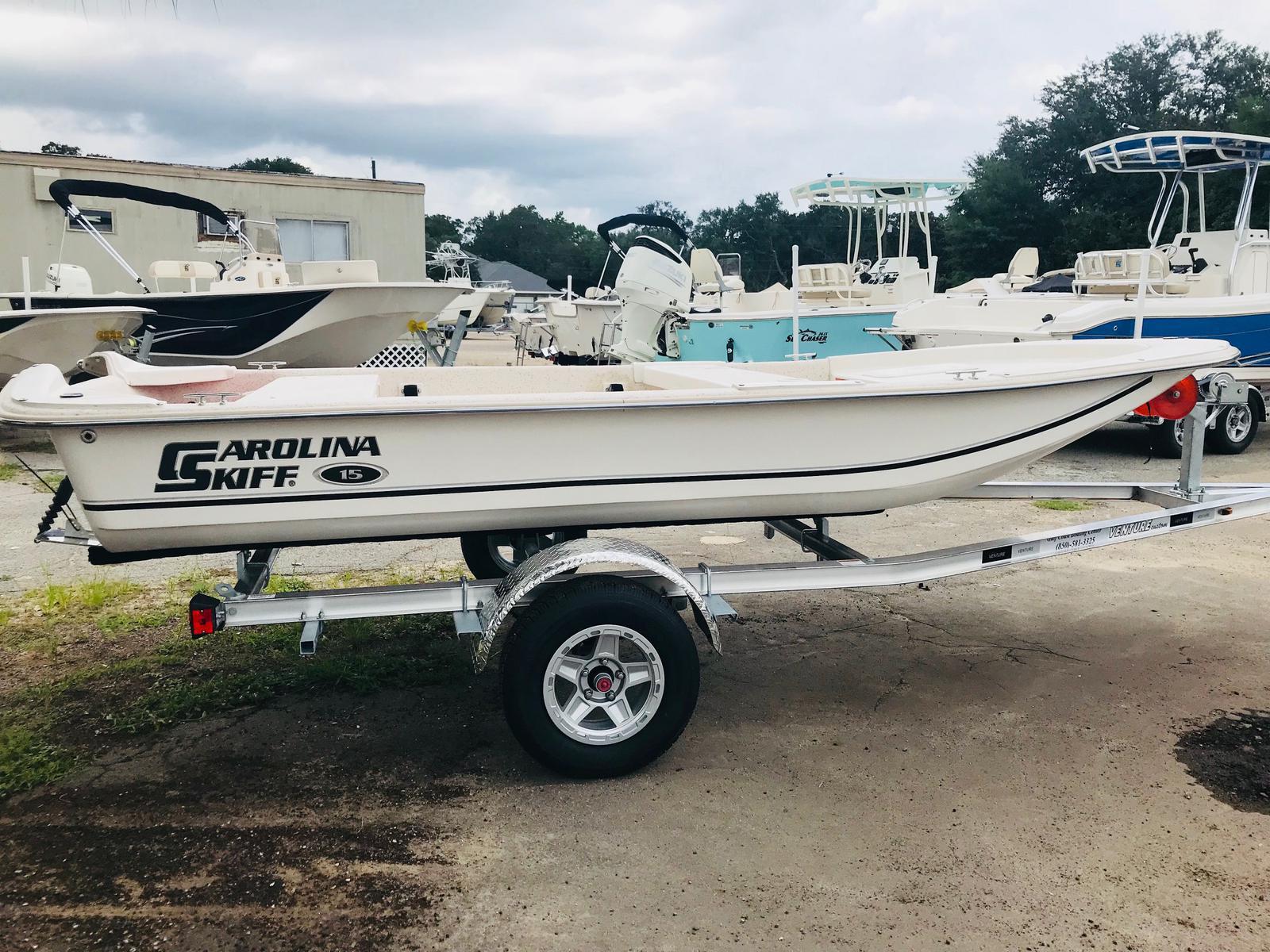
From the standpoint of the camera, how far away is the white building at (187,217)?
17469mm

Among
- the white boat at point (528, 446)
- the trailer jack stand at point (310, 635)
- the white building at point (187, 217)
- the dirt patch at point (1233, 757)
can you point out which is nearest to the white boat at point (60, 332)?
the white boat at point (528, 446)

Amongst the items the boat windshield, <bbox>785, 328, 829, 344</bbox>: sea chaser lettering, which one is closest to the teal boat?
<bbox>785, 328, 829, 344</bbox>: sea chaser lettering

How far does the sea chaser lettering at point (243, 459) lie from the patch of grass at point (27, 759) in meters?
1.17

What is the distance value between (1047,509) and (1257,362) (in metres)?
3.49

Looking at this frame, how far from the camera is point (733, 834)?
3160mm

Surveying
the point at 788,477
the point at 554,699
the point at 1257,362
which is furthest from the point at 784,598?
the point at 1257,362

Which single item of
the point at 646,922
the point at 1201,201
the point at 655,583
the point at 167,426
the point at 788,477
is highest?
the point at 1201,201

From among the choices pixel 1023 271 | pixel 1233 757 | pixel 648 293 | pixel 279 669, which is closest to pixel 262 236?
pixel 648 293

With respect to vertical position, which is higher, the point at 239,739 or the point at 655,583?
the point at 655,583

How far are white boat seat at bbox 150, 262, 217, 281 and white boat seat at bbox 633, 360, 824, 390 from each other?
8.94 metres

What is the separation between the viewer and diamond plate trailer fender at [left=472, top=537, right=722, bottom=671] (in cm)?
A: 339

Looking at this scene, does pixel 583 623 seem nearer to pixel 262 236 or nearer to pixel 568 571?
pixel 568 571

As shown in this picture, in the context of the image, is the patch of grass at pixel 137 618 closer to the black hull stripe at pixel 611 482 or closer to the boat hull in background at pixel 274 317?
the black hull stripe at pixel 611 482

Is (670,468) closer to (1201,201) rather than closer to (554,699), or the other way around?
(554,699)
